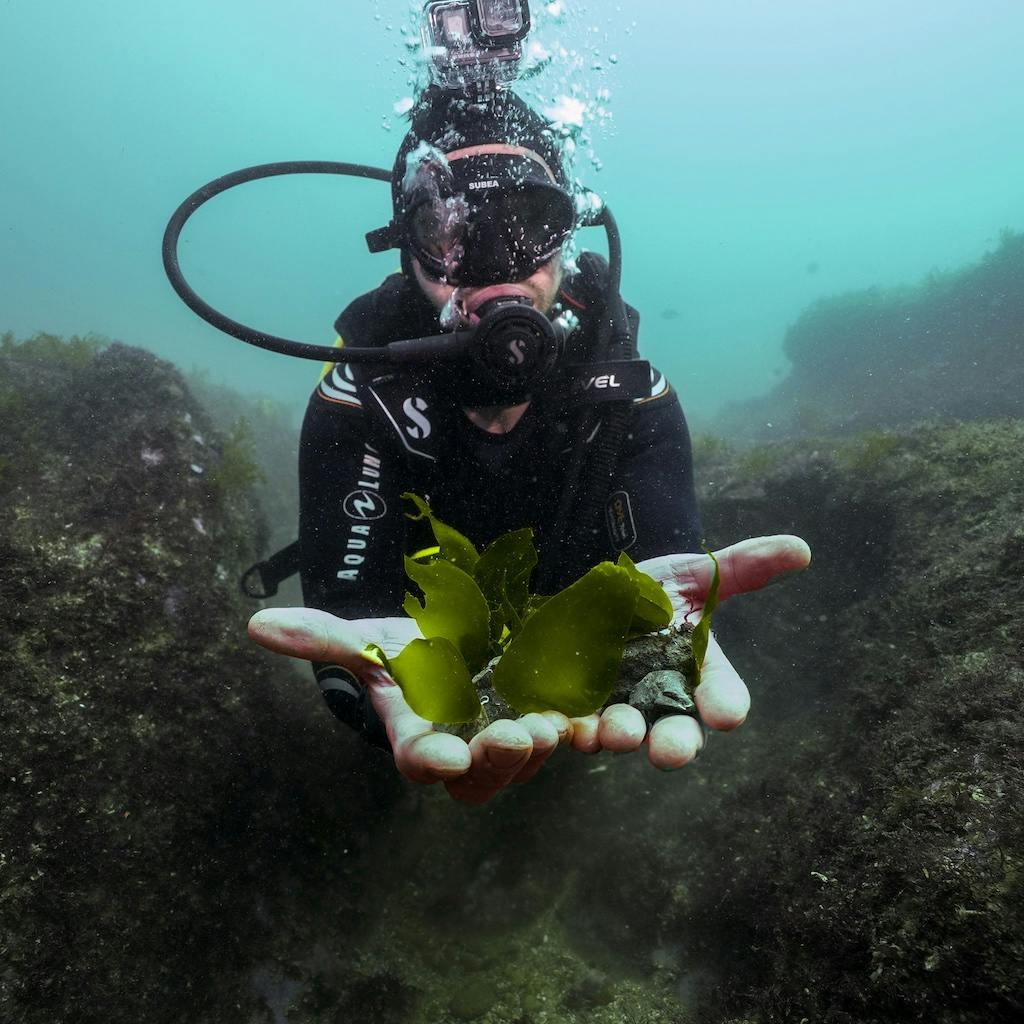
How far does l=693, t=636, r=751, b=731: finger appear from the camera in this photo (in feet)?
4.18

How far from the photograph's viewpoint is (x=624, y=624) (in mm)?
1228

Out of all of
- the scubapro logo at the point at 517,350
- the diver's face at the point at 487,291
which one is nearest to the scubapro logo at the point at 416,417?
the diver's face at the point at 487,291

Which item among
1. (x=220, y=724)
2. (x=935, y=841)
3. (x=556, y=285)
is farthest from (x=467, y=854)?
(x=556, y=285)

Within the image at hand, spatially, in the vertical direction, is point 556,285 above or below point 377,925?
above

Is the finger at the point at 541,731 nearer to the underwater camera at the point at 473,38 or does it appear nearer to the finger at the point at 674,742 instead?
the finger at the point at 674,742

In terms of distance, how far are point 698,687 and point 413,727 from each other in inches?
28.6

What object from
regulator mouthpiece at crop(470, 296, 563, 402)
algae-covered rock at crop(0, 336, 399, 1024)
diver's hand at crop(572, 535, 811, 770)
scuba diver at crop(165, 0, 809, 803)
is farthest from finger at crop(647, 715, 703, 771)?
algae-covered rock at crop(0, 336, 399, 1024)

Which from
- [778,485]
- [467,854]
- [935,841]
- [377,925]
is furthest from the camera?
[778,485]

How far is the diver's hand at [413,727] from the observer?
3.84 feet

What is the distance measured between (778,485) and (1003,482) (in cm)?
181

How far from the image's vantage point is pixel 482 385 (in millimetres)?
2764

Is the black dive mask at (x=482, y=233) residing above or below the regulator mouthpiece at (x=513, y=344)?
above

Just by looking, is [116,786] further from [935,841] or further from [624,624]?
[935,841]

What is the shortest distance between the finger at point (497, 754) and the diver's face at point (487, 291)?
1993mm
